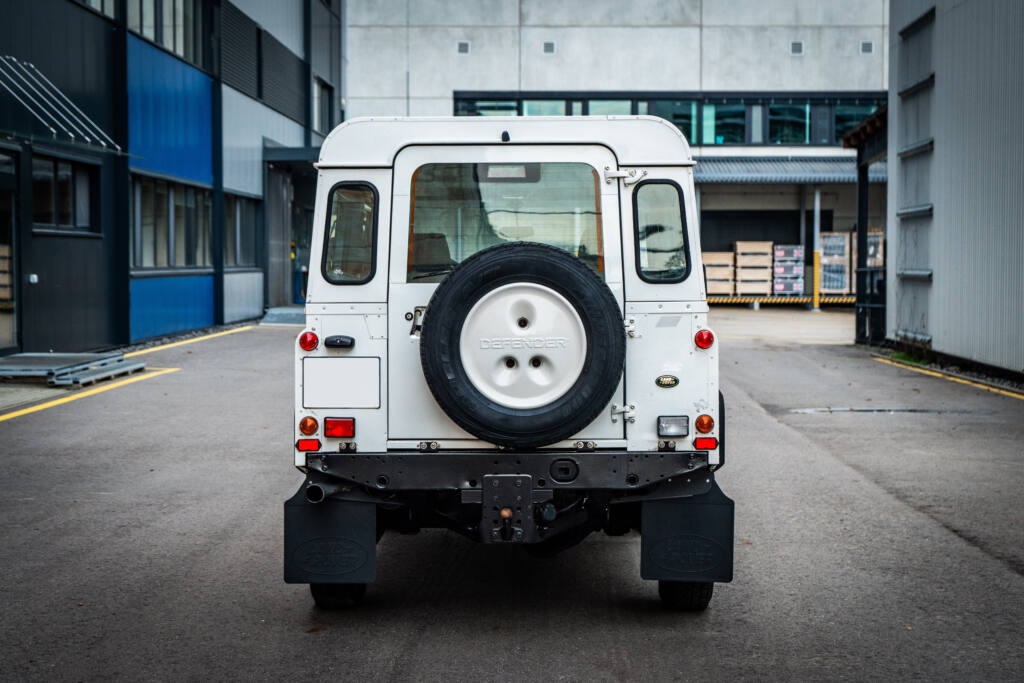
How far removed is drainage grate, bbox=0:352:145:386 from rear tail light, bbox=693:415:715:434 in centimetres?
1139

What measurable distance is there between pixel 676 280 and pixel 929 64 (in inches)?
626

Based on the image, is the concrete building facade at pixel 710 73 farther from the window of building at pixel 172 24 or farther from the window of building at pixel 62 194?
the window of building at pixel 62 194

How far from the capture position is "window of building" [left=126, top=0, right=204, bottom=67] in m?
22.2

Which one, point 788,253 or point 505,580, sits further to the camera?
point 788,253

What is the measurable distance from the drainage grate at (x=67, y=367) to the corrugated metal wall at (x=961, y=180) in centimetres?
1200

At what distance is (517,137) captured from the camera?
224 inches

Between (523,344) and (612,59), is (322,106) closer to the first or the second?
(612,59)

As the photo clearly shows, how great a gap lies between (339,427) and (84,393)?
10.1 m

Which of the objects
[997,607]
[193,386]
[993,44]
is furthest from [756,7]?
[997,607]

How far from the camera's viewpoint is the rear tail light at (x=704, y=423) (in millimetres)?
5555

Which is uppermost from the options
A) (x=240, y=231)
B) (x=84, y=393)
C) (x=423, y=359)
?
(x=240, y=231)

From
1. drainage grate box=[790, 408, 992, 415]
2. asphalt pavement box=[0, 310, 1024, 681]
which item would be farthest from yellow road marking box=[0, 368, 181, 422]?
drainage grate box=[790, 408, 992, 415]

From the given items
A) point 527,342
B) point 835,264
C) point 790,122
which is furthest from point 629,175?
point 790,122

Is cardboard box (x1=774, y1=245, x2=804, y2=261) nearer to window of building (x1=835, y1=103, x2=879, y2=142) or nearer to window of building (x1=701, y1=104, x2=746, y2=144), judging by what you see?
window of building (x1=701, y1=104, x2=746, y2=144)
